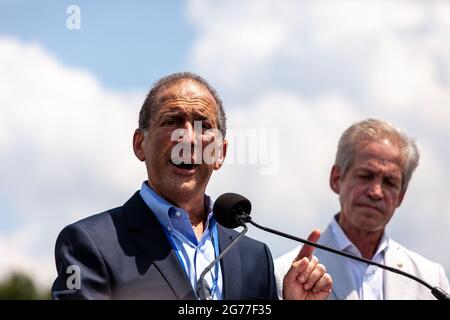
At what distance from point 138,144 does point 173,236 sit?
676mm

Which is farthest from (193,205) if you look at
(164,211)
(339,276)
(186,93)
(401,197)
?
(401,197)

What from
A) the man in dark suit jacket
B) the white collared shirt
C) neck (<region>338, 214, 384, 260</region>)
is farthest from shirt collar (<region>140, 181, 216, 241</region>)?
neck (<region>338, 214, 384, 260</region>)

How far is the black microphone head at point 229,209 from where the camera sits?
447cm

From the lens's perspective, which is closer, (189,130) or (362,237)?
(189,130)

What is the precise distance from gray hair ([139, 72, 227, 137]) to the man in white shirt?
1.84 metres

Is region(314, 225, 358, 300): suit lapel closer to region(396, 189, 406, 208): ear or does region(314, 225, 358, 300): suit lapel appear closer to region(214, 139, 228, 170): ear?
region(396, 189, 406, 208): ear

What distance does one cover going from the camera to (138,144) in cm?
532

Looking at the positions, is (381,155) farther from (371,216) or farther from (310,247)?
(310,247)

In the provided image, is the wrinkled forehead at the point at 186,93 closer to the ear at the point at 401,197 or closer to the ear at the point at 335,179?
the ear at the point at 335,179

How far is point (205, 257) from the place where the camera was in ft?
16.2

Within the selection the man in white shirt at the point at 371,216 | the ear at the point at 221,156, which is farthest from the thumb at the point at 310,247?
the man in white shirt at the point at 371,216
